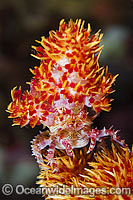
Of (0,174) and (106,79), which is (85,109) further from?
(0,174)

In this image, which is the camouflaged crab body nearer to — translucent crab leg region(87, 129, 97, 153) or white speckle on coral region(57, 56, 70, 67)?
translucent crab leg region(87, 129, 97, 153)

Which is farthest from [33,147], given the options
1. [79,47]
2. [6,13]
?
[6,13]

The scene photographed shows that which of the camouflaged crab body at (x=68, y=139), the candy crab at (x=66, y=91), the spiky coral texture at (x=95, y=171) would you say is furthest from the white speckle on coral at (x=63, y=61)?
the spiky coral texture at (x=95, y=171)

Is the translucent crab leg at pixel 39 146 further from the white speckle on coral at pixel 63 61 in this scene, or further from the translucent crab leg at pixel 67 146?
the white speckle on coral at pixel 63 61

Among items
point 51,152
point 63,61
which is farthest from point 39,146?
point 63,61

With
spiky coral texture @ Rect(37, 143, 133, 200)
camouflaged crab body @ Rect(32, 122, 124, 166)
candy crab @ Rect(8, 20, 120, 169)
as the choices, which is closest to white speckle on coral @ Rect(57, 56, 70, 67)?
candy crab @ Rect(8, 20, 120, 169)

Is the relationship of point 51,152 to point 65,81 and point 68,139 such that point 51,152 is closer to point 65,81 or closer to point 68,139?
point 68,139

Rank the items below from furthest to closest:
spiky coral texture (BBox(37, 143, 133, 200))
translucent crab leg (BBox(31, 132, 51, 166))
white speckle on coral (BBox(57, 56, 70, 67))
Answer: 1. translucent crab leg (BBox(31, 132, 51, 166))
2. white speckle on coral (BBox(57, 56, 70, 67))
3. spiky coral texture (BBox(37, 143, 133, 200))
